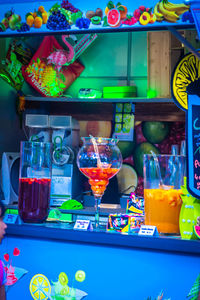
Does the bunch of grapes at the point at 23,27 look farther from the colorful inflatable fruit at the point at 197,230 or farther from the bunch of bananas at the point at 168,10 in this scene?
the colorful inflatable fruit at the point at 197,230

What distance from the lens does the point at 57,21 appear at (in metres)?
2.06

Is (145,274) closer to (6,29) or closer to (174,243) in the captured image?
(174,243)

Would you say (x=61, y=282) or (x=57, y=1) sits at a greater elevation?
(x=57, y=1)

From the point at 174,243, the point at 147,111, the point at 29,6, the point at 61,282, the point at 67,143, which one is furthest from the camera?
the point at 147,111

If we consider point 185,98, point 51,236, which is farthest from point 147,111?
point 51,236

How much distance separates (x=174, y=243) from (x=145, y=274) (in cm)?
19

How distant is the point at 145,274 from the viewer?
1708mm

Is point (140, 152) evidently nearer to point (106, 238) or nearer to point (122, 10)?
point (122, 10)

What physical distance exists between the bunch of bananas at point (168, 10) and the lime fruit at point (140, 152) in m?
2.69

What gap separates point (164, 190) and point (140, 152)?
2.78 m

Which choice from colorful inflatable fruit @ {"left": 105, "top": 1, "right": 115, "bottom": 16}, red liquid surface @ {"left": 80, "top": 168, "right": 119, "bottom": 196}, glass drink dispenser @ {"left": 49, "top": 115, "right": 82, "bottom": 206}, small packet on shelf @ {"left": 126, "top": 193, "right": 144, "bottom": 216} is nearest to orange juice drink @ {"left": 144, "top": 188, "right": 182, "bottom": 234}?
red liquid surface @ {"left": 80, "top": 168, "right": 119, "bottom": 196}

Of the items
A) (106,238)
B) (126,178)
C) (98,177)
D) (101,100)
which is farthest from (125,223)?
(126,178)

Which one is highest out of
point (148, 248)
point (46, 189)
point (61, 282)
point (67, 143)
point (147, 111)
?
point (147, 111)

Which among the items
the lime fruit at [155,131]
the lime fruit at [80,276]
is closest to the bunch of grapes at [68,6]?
the lime fruit at [80,276]
